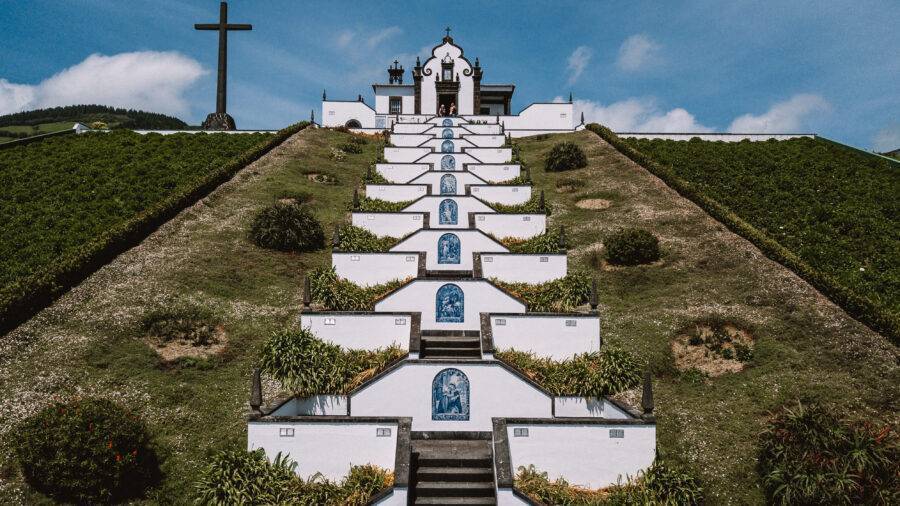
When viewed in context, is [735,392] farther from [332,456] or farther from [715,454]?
[332,456]

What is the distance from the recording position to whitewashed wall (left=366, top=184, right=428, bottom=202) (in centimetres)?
3017

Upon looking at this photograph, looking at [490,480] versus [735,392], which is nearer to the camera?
[490,480]

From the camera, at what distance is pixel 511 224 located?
84.8ft

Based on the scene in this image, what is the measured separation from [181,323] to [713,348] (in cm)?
1592

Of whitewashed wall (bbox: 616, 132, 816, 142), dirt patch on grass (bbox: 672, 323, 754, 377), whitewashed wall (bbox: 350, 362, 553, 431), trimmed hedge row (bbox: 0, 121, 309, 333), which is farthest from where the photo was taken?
whitewashed wall (bbox: 616, 132, 816, 142)

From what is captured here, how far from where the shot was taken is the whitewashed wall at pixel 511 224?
84.4 feet

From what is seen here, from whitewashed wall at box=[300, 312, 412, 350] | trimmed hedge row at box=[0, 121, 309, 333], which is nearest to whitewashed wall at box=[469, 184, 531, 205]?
trimmed hedge row at box=[0, 121, 309, 333]

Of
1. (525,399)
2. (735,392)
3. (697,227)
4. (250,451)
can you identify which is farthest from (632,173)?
(250,451)

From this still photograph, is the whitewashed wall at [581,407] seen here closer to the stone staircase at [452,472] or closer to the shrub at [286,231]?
the stone staircase at [452,472]

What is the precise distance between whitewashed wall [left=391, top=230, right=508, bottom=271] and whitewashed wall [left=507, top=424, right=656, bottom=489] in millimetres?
10434

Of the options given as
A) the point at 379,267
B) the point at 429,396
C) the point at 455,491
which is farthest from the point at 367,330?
the point at 455,491

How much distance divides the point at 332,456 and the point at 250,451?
1691 millimetres

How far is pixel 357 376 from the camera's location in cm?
1582

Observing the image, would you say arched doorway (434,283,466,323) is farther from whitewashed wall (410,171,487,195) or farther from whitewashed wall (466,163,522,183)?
whitewashed wall (466,163,522,183)
